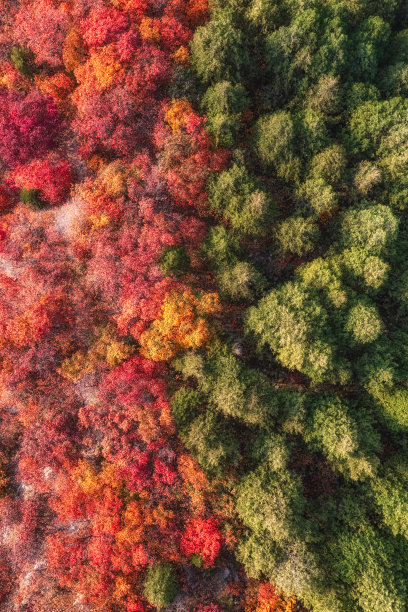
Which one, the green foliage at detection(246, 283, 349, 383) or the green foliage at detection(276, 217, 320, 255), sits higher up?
the green foliage at detection(276, 217, 320, 255)

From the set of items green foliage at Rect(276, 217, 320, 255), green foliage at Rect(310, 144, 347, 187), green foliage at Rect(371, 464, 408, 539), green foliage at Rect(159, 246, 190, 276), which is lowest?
green foliage at Rect(371, 464, 408, 539)

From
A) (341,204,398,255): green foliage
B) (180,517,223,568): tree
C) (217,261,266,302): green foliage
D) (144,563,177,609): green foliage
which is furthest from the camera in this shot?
(341,204,398,255): green foliage

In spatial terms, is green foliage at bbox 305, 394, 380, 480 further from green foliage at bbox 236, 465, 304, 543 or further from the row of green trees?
green foliage at bbox 236, 465, 304, 543

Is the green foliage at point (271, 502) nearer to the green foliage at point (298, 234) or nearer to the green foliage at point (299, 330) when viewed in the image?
the green foliage at point (299, 330)

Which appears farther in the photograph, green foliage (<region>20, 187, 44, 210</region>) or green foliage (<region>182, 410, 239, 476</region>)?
green foliage (<region>20, 187, 44, 210</region>)

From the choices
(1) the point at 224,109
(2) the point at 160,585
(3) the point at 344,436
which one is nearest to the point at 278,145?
(1) the point at 224,109

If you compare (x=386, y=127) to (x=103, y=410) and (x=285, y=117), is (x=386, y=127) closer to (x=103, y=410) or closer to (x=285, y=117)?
(x=285, y=117)

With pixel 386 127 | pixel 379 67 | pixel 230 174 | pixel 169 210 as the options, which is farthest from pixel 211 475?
pixel 379 67

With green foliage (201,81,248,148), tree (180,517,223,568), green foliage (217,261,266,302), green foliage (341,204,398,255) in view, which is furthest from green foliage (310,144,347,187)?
tree (180,517,223,568)

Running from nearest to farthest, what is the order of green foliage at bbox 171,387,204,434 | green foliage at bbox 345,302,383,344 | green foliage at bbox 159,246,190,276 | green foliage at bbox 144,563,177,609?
green foliage at bbox 144,563,177,609 < green foliage at bbox 171,387,204,434 < green foliage at bbox 345,302,383,344 < green foliage at bbox 159,246,190,276
